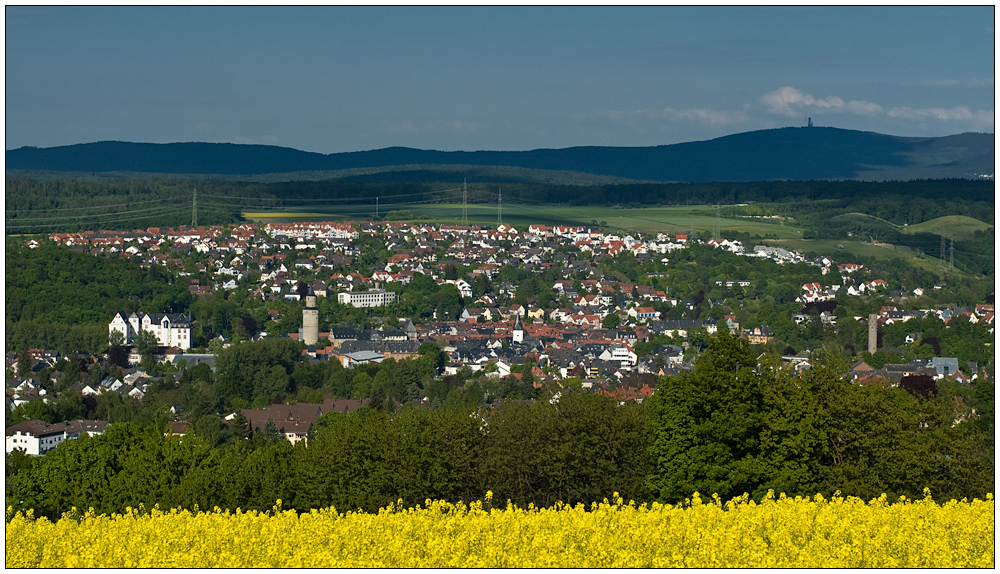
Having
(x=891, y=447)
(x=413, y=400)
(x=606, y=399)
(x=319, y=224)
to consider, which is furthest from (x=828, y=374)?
(x=319, y=224)

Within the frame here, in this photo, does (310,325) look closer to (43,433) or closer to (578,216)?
(43,433)

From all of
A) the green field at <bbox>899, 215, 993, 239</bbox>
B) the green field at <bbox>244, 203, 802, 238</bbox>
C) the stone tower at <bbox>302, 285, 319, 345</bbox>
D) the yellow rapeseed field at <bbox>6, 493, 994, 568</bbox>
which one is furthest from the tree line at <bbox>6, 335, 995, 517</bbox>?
the green field at <bbox>244, 203, 802, 238</bbox>

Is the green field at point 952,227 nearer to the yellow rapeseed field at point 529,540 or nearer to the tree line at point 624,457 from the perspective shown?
the tree line at point 624,457

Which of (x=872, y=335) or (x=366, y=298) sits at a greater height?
(x=872, y=335)

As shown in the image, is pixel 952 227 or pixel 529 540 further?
pixel 952 227

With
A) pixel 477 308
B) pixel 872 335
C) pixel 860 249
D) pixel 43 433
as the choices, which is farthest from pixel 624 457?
pixel 860 249

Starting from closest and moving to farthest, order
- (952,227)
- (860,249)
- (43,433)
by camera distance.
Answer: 1. (43,433)
2. (952,227)
3. (860,249)
